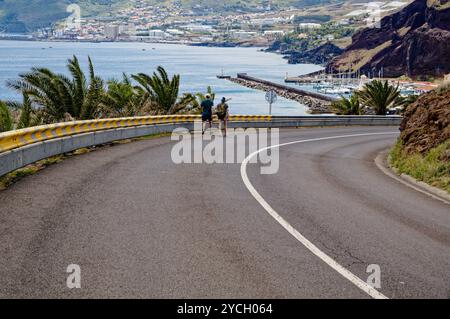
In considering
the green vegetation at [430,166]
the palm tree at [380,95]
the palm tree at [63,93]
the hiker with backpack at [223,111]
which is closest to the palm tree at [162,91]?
the palm tree at [63,93]

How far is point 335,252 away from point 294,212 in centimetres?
255

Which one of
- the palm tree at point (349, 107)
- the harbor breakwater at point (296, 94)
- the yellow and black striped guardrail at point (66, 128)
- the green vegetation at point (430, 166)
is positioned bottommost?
the harbor breakwater at point (296, 94)

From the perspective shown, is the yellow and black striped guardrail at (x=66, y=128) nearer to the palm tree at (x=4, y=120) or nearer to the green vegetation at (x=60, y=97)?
the palm tree at (x=4, y=120)

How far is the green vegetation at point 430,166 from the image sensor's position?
15.0 m

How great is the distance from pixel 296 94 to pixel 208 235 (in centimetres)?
14418

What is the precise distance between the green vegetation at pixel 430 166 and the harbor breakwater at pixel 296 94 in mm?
84911

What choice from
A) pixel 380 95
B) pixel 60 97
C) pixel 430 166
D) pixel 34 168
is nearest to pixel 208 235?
pixel 34 168

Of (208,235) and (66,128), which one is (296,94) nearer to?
(66,128)

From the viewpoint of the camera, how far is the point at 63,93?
86.1 feet

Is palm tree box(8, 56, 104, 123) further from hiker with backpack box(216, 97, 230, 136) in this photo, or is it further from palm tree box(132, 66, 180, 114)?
palm tree box(132, 66, 180, 114)

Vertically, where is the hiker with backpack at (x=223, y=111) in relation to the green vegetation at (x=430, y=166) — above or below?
above

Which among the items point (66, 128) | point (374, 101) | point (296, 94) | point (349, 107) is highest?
point (66, 128)

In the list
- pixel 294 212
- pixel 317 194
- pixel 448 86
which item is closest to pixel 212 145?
pixel 448 86

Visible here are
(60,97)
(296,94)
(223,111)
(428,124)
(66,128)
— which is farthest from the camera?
(296,94)
